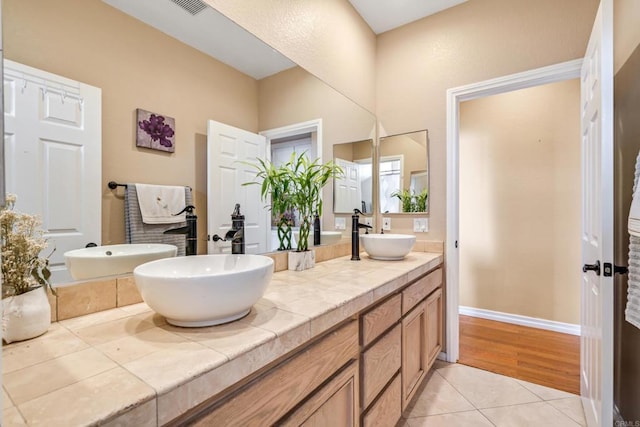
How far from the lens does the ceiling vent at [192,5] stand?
1168mm

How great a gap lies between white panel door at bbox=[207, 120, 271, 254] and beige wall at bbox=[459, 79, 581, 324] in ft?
8.11

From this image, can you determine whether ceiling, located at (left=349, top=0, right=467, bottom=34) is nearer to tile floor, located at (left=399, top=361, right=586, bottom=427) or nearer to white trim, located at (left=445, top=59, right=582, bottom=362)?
white trim, located at (left=445, top=59, right=582, bottom=362)

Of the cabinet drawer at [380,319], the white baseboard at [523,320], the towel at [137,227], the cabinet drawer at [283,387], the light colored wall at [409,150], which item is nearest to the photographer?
the cabinet drawer at [283,387]

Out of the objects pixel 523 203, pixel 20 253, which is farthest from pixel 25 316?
pixel 523 203

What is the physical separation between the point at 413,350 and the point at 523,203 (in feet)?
6.81

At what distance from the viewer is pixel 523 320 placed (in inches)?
113

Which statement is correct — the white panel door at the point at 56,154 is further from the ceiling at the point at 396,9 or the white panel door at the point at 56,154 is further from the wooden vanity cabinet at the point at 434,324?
the ceiling at the point at 396,9

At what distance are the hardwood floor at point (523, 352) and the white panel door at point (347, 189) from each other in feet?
4.68

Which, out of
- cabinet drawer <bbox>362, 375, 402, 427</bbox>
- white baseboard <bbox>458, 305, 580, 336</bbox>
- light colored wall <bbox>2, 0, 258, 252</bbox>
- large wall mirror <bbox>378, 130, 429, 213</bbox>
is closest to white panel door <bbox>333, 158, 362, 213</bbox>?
large wall mirror <bbox>378, 130, 429, 213</bbox>

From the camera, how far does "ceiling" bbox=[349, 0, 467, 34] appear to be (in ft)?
7.20

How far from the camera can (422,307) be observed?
68.9 inches

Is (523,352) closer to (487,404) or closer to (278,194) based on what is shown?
(487,404)

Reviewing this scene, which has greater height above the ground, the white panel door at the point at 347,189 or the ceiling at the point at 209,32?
the ceiling at the point at 209,32

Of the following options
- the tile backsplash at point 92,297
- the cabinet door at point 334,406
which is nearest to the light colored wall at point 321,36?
the tile backsplash at point 92,297
